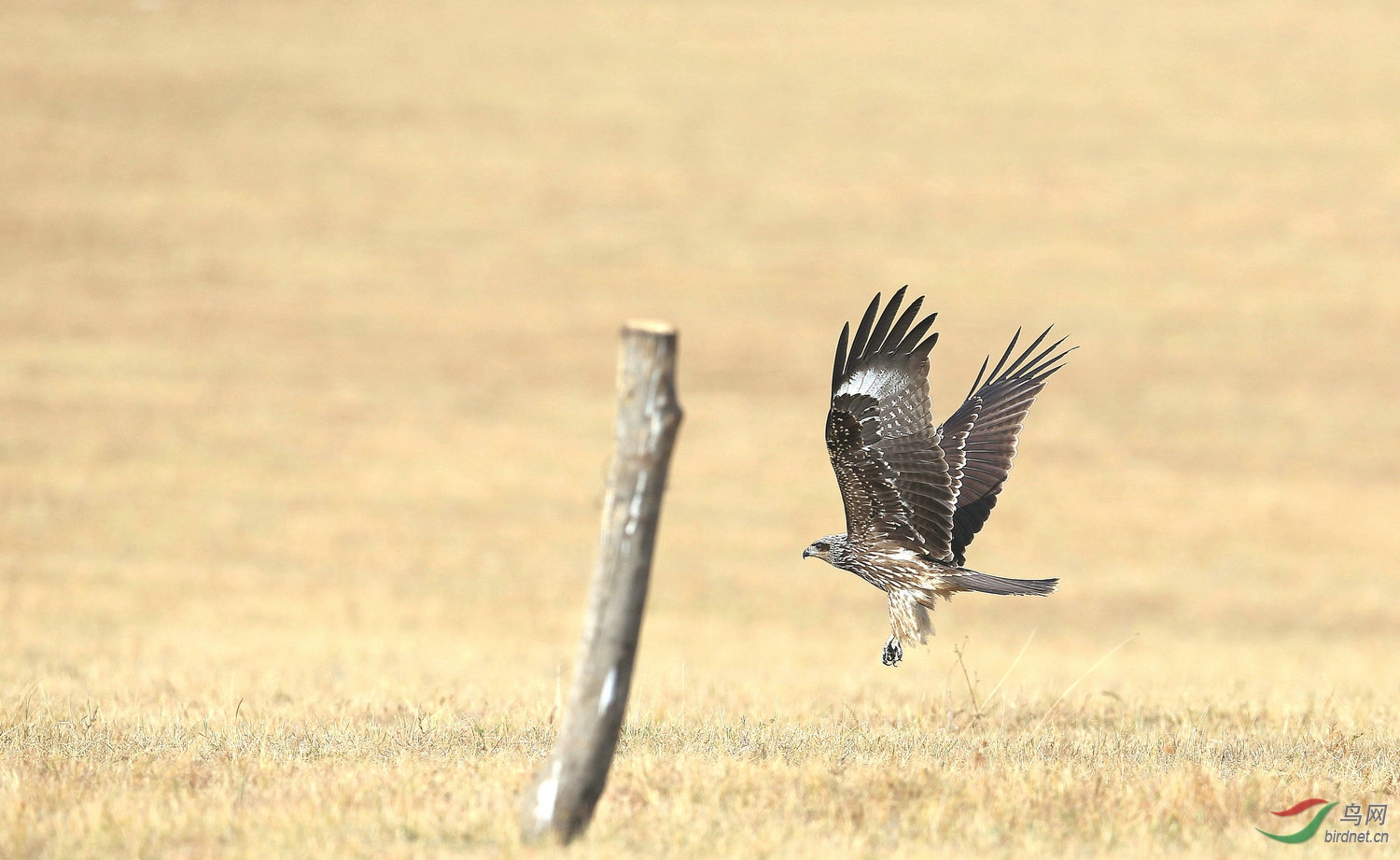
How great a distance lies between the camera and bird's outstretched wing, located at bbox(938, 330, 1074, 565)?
803 cm

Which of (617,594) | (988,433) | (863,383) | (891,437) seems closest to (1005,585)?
(891,437)

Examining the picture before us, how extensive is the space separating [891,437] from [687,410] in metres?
21.0

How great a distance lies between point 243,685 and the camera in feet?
34.4

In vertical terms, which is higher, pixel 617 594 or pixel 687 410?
pixel 687 410

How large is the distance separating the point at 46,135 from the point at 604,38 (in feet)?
63.6

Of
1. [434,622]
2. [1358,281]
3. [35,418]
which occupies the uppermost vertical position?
[1358,281]

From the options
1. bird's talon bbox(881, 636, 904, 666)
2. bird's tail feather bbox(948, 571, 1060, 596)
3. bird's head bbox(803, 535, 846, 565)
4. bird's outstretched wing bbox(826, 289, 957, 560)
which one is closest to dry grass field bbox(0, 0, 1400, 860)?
bird's talon bbox(881, 636, 904, 666)

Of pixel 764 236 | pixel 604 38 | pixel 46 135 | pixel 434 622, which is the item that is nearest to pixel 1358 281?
pixel 764 236

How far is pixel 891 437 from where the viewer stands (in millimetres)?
7035

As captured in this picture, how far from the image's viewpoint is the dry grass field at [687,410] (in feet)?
20.1

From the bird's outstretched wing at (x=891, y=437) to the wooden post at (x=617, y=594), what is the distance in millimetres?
1687

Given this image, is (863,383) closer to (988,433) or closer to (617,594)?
(988,433)

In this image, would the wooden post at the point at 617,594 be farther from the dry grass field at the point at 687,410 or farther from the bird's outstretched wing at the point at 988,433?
the bird's outstretched wing at the point at 988,433

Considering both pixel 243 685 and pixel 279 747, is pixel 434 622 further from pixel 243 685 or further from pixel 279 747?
pixel 279 747
